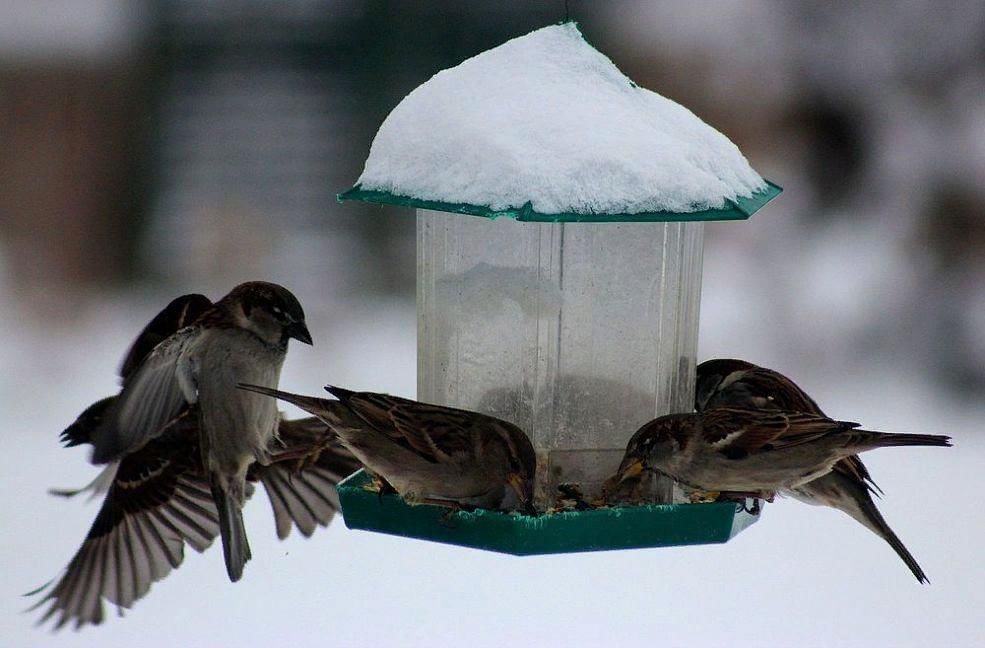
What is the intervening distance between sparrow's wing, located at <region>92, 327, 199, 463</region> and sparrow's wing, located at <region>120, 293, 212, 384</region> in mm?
188

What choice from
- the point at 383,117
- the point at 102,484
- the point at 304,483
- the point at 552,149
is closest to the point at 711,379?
the point at 552,149

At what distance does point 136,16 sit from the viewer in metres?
6.03

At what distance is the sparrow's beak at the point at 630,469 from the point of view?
247 cm

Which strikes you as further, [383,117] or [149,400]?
[383,117]

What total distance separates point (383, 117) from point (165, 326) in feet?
9.78

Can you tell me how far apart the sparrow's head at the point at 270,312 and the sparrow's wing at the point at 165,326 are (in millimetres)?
308

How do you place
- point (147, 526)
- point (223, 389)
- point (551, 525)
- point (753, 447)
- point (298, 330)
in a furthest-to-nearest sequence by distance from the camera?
point (147, 526)
point (223, 389)
point (298, 330)
point (753, 447)
point (551, 525)

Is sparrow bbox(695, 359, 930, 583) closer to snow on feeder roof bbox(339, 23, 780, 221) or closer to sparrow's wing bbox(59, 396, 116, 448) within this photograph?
snow on feeder roof bbox(339, 23, 780, 221)

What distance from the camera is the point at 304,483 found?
3301mm

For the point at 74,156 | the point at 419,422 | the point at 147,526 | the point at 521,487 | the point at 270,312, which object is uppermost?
the point at 74,156

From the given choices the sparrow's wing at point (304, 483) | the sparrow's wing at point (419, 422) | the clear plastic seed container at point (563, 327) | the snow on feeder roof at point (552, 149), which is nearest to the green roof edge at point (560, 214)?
the snow on feeder roof at point (552, 149)

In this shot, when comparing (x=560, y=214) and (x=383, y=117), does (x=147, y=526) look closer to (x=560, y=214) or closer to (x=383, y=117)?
(x=560, y=214)

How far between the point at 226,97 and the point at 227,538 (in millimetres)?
3494

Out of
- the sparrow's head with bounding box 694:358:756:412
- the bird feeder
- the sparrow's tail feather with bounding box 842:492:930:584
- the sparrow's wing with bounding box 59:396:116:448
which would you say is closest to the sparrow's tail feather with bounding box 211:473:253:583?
the sparrow's wing with bounding box 59:396:116:448
